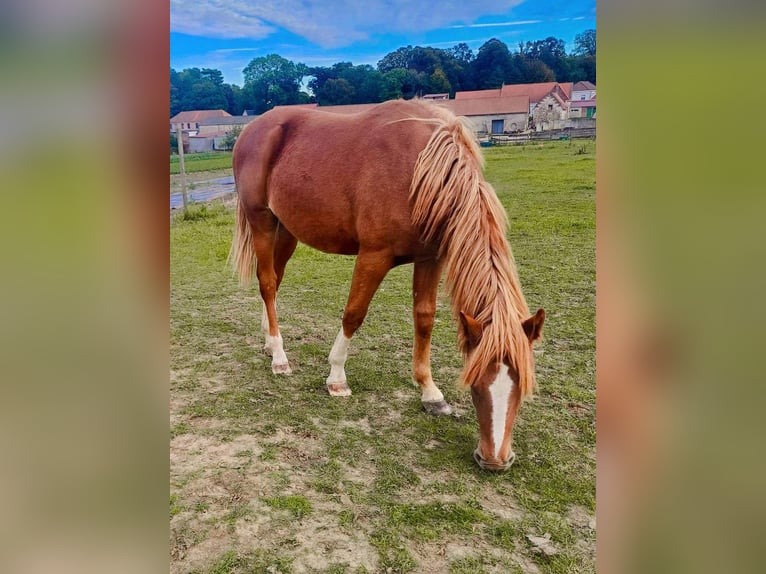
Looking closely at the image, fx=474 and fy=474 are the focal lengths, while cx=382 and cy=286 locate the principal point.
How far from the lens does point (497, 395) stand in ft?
5.04

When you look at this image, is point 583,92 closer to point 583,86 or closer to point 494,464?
point 583,86

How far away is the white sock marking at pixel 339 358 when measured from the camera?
93.9 inches

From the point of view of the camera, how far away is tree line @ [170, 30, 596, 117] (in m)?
1.26

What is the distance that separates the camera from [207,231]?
316 centimetres

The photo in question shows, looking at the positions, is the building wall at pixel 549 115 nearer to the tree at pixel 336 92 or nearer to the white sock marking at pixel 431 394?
the tree at pixel 336 92

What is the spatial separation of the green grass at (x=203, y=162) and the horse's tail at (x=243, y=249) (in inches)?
15.4
